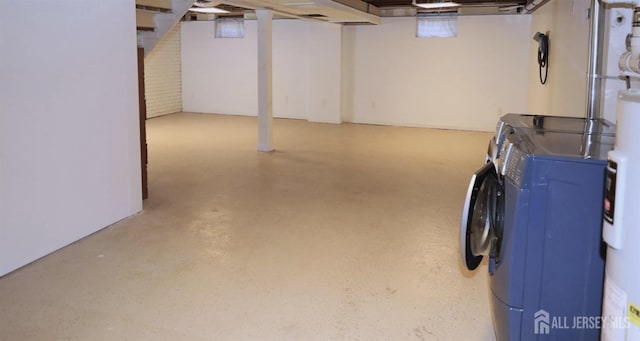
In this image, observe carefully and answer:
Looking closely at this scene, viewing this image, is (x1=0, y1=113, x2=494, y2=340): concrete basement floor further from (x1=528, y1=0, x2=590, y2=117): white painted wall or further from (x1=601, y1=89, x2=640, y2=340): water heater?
(x1=528, y1=0, x2=590, y2=117): white painted wall

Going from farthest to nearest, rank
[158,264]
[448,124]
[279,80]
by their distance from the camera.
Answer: [279,80] < [448,124] < [158,264]

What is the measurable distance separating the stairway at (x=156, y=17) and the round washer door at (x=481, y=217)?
3840 millimetres

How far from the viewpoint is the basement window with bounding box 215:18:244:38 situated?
37.4 ft

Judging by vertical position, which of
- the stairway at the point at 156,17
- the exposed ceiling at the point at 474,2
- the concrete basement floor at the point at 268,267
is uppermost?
the exposed ceiling at the point at 474,2

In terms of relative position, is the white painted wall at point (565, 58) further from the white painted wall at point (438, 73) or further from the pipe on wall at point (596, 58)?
the white painted wall at point (438, 73)

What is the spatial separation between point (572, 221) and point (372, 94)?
8.69m

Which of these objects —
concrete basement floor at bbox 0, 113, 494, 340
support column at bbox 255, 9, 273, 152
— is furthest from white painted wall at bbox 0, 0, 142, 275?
support column at bbox 255, 9, 273, 152

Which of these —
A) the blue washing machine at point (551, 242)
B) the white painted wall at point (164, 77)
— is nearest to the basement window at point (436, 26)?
the white painted wall at point (164, 77)

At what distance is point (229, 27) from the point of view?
11.5 m

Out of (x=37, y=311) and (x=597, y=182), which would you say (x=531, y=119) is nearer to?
(x=597, y=182)

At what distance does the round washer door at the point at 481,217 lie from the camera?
7.40 feet

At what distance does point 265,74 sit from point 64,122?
3.84 meters

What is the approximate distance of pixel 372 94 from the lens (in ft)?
34.2

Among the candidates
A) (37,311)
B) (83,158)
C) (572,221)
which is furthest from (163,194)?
(572,221)
